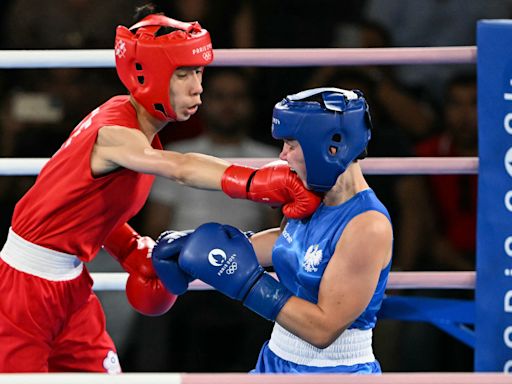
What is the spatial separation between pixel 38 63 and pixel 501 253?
1428mm

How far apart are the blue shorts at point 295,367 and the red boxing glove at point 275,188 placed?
1.23 ft

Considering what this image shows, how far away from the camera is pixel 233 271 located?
2477 millimetres

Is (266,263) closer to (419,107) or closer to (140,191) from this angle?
(140,191)

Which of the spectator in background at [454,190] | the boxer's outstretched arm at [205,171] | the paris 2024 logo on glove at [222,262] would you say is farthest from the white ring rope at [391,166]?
the spectator in background at [454,190]

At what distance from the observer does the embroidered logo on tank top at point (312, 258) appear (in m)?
2.50

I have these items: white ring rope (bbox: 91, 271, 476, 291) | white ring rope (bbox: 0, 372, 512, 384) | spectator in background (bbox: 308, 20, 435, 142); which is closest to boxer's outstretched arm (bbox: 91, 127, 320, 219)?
white ring rope (bbox: 91, 271, 476, 291)

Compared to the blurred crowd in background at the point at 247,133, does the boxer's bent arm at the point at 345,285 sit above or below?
above

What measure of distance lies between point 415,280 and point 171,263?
831 mm

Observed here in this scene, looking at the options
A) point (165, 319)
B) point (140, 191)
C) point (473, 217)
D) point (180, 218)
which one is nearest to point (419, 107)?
point (473, 217)

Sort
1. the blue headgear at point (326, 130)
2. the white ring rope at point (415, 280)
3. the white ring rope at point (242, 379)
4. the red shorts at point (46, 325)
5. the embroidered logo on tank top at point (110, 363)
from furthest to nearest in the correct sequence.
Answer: the white ring rope at point (415, 280) < the embroidered logo on tank top at point (110, 363) < the red shorts at point (46, 325) < the blue headgear at point (326, 130) < the white ring rope at point (242, 379)

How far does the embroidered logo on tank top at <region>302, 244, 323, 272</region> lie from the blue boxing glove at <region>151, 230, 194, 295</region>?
12.3 inches

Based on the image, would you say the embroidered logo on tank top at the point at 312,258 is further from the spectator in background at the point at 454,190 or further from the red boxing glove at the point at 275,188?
the spectator in background at the point at 454,190

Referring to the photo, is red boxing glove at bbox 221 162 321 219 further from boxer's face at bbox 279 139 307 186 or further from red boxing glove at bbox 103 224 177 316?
red boxing glove at bbox 103 224 177 316

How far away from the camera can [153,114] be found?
8.93 feet
